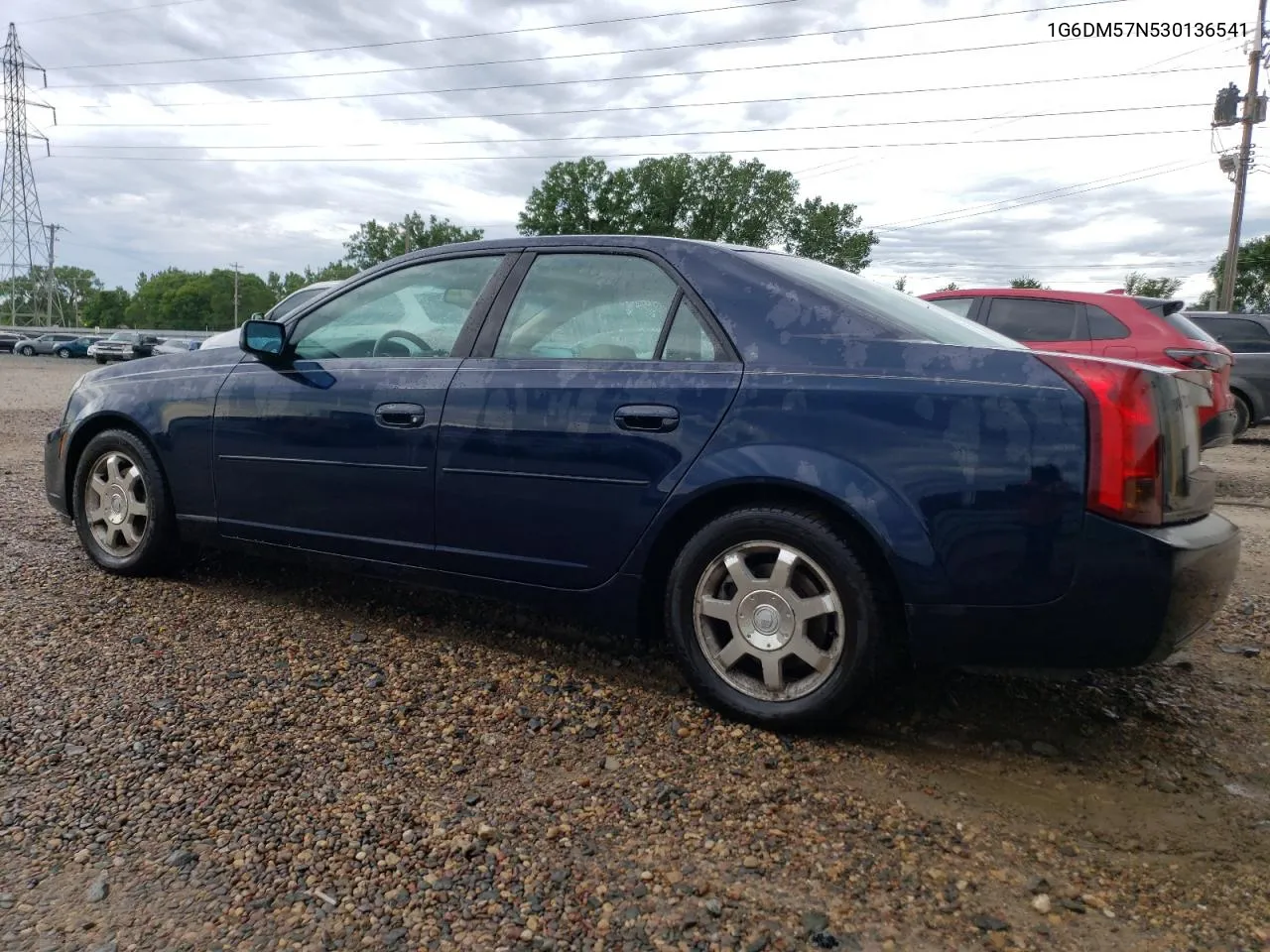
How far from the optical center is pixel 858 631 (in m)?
2.72

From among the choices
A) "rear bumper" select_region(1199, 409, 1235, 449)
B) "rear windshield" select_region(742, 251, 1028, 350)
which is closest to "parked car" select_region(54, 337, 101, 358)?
"rear bumper" select_region(1199, 409, 1235, 449)

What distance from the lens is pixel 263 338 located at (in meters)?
3.91

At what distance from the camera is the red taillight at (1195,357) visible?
25.3 ft

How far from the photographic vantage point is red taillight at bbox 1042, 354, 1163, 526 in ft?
8.08

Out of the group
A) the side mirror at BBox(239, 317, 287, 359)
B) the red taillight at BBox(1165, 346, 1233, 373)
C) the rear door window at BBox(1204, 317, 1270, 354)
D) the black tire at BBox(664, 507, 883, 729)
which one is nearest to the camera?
the black tire at BBox(664, 507, 883, 729)

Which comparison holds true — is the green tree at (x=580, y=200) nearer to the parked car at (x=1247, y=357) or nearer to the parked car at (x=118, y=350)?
the parked car at (x=118, y=350)

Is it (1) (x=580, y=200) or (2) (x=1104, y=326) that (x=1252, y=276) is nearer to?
(1) (x=580, y=200)

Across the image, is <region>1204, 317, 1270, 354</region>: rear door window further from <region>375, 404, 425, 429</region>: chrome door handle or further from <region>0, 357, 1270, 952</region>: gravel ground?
<region>375, 404, 425, 429</region>: chrome door handle

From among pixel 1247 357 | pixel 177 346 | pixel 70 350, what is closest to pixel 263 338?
pixel 1247 357

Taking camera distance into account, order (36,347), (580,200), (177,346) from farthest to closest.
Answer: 1. (580,200)
2. (36,347)
3. (177,346)

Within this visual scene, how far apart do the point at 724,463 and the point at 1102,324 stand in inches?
262

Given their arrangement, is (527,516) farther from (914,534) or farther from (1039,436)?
(1039,436)

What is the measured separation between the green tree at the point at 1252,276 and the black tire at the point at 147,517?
64746mm

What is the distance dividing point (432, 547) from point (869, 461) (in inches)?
64.8
